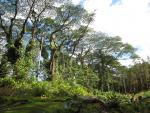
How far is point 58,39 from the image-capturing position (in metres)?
49.2

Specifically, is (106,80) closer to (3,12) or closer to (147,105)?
(3,12)

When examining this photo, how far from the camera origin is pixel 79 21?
4588 cm

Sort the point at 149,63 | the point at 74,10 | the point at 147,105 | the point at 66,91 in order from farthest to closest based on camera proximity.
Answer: the point at 149,63 → the point at 74,10 → the point at 66,91 → the point at 147,105

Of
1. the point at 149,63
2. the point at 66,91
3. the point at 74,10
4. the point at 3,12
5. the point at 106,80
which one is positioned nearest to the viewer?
the point at 66,91

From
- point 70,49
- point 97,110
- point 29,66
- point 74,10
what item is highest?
point 74,10

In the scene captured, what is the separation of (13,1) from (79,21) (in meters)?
12.1

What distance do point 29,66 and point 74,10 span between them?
50.7ft

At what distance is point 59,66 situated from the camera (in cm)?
4825

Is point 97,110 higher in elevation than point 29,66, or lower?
lower

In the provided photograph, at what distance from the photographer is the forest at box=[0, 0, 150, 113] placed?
33.1ft

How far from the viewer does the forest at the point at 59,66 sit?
10.1 meters

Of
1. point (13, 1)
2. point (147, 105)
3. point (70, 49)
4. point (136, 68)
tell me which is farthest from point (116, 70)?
point (147, 105)

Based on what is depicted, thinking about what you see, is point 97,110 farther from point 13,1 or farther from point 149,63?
point 149,63

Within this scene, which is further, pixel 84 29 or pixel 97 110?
pixel 84 29
